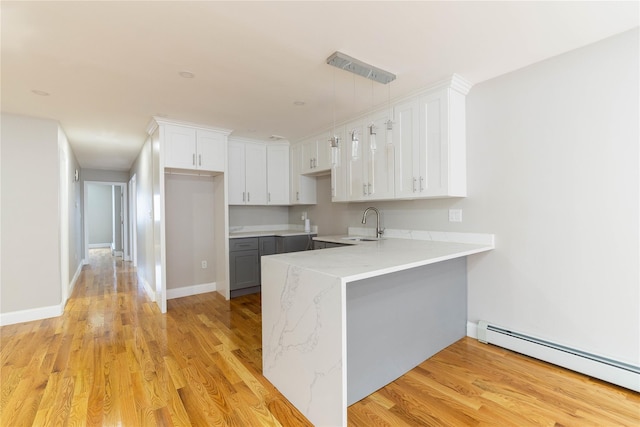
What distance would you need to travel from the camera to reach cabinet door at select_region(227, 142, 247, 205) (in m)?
4.55

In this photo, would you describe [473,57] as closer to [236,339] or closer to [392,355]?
[392,355]

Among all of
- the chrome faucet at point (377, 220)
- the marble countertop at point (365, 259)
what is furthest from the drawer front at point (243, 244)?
the marble countertop at point (365, 259)

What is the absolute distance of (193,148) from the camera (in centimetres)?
391

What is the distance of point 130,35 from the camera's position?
190cm

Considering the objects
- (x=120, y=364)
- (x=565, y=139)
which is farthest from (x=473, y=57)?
(x=120, y=364)

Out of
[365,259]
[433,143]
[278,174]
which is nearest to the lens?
[365,259]

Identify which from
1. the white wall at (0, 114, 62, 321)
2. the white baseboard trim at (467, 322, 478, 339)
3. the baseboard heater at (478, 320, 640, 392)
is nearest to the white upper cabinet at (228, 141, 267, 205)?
the white wall at (0, 114, 62, 321)

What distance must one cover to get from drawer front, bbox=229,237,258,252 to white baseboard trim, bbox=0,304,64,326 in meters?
2.08

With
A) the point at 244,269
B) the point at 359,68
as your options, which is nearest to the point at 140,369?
the point at 244,269

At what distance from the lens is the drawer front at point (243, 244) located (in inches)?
169

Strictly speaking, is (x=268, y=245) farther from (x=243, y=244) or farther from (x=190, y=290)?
(x=190, y=290)

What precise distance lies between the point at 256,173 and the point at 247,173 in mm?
149

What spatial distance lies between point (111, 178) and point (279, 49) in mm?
7297

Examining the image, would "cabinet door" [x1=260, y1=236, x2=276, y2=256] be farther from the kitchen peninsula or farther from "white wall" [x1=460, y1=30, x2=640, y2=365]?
"white wall" [x1=460, y1=30, x2=640, y2=365]
